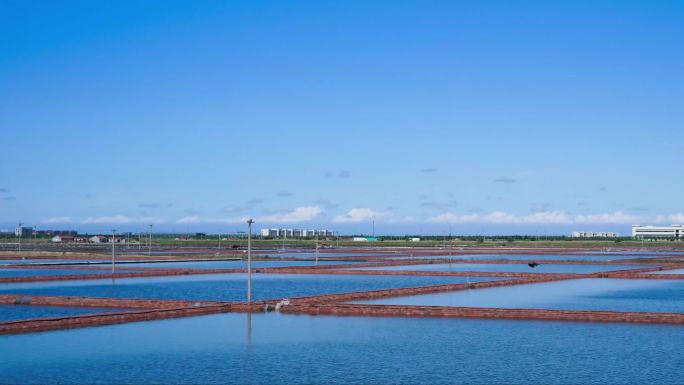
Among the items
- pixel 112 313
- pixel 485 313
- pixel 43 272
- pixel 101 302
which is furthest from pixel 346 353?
pixel 43 272

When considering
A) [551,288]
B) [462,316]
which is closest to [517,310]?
[462,316]

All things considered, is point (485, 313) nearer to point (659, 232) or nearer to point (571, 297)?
point (571, 297)

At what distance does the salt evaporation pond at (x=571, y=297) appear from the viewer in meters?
29.5

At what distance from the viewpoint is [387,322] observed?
24.1 m

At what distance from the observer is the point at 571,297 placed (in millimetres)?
33344

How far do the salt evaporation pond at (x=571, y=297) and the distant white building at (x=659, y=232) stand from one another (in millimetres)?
158356

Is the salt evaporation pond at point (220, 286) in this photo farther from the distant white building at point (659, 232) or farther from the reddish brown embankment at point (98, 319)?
the distant white building at point (659, 232)

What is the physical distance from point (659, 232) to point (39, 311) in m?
186

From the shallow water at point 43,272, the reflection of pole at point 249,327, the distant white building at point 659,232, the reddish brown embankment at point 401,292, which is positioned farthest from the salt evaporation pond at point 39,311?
the distant white building at point 659,232

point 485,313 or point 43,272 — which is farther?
point 43,272

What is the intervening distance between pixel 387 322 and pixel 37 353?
10.3 m

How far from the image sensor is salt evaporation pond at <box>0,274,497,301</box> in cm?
3391

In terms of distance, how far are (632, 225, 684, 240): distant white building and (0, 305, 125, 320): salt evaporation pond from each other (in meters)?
180

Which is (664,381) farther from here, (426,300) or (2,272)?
(2,272)
